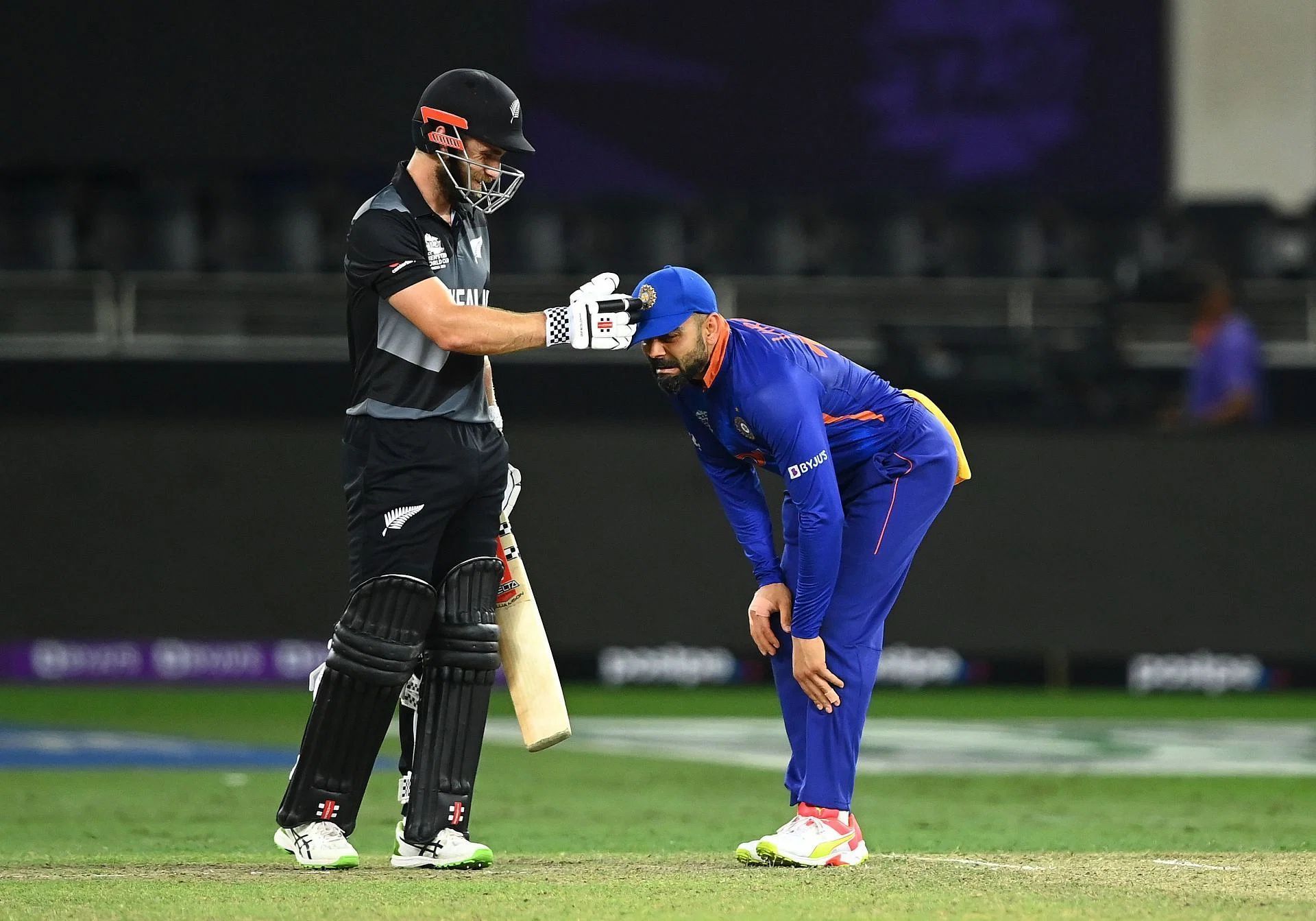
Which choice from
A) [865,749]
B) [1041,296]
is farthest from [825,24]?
[865,749]

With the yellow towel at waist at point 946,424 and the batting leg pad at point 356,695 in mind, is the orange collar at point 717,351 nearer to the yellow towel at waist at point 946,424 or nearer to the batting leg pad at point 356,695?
the yellow towel at waist at point 946,424

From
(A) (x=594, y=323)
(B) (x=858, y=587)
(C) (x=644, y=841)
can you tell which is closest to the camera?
(A) (x=594, y=323)

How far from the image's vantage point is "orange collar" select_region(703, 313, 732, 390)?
5.61 m

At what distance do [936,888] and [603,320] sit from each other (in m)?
1.75

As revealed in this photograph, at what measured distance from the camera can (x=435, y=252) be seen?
561 centimetres

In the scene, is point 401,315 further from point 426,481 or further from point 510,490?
point 510,490

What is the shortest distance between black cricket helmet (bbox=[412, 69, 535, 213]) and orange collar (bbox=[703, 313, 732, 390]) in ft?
2.23

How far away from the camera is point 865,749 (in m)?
10.4

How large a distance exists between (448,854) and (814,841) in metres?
1.04

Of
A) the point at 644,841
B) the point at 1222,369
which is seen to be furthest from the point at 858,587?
the point at 1222,369

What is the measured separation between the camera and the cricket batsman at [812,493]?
556 centimetres

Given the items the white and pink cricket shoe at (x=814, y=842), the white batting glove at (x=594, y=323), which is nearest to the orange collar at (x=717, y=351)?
the white batting glove at (x=594, y=323)

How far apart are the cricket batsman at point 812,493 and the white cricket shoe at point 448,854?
2.67 feet

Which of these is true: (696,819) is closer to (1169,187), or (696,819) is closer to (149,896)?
(149,896)
